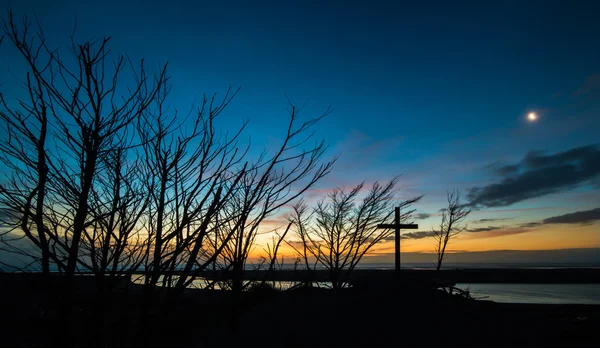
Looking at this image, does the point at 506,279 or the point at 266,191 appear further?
the point at 506,279

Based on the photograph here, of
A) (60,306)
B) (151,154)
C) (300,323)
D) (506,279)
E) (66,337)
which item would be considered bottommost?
(506,279)

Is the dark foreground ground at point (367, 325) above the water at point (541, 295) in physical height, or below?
above

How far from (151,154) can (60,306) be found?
1205 millimetres

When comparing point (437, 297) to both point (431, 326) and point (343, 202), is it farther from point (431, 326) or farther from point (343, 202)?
point (343, 202)

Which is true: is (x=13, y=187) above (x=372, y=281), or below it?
above

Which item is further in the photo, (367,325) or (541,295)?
(541,295)

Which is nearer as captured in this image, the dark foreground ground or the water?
the dark foreground ground

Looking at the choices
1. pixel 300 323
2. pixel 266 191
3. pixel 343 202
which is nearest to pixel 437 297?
pixel 300 323

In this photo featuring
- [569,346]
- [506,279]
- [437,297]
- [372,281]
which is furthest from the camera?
[506,279]

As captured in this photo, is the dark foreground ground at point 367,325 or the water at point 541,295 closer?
the dark foreground ground at point 367,325

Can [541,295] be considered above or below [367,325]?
below

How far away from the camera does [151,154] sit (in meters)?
2.77

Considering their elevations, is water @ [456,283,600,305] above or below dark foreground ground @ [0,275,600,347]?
below

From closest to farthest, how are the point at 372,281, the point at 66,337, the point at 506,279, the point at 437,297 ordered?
the point at 66,337 → the point at 437,297 → the point at 372,281 → the point at 506,279
